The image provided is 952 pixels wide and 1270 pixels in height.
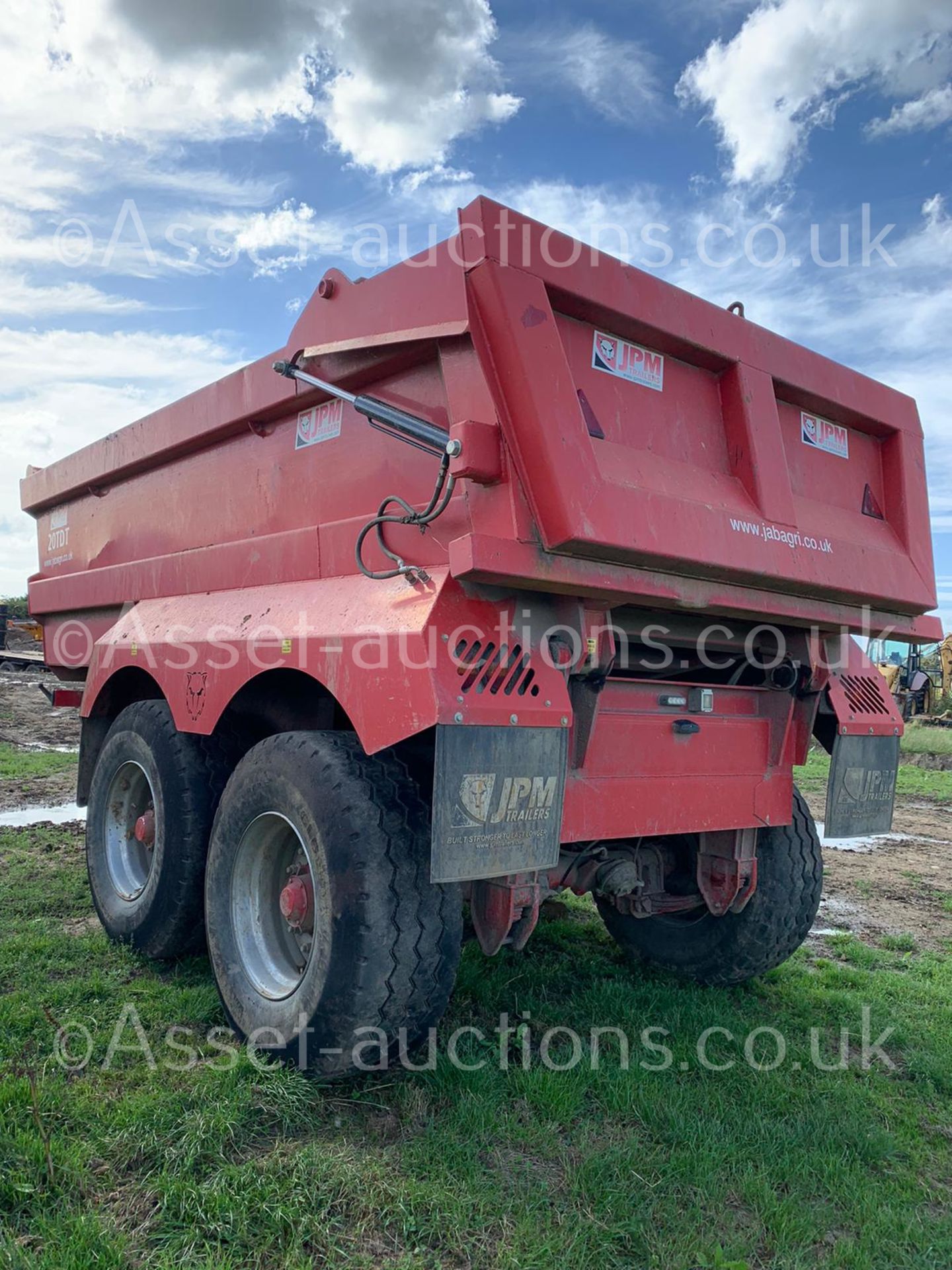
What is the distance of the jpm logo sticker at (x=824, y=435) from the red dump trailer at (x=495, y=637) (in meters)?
0.02

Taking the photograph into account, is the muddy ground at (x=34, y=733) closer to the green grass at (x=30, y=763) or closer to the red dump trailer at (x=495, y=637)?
the green grass at (x=30, y=763)

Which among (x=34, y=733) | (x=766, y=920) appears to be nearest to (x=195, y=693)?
(x=766, y=920)

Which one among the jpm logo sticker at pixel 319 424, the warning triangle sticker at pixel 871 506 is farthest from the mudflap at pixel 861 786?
the jpm logo sticker at pixel 319 424

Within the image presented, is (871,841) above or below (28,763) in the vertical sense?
below

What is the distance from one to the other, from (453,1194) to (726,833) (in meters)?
1.84

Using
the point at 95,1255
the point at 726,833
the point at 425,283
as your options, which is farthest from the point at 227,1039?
the point at 425,283

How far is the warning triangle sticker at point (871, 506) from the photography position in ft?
12.9

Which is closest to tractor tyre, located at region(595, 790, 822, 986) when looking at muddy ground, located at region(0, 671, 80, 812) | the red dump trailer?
the red dump trailer

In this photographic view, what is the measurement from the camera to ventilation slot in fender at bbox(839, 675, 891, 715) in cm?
388

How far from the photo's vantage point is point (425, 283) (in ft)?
9.73

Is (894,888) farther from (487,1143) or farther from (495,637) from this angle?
(495,637)

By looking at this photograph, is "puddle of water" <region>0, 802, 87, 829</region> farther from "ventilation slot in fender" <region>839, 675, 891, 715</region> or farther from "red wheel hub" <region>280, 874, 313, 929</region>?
"ventilation slot in fender" <region>839, 675, 891, 715</region>

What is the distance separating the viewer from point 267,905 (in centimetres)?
333

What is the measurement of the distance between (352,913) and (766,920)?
80.4 inches
